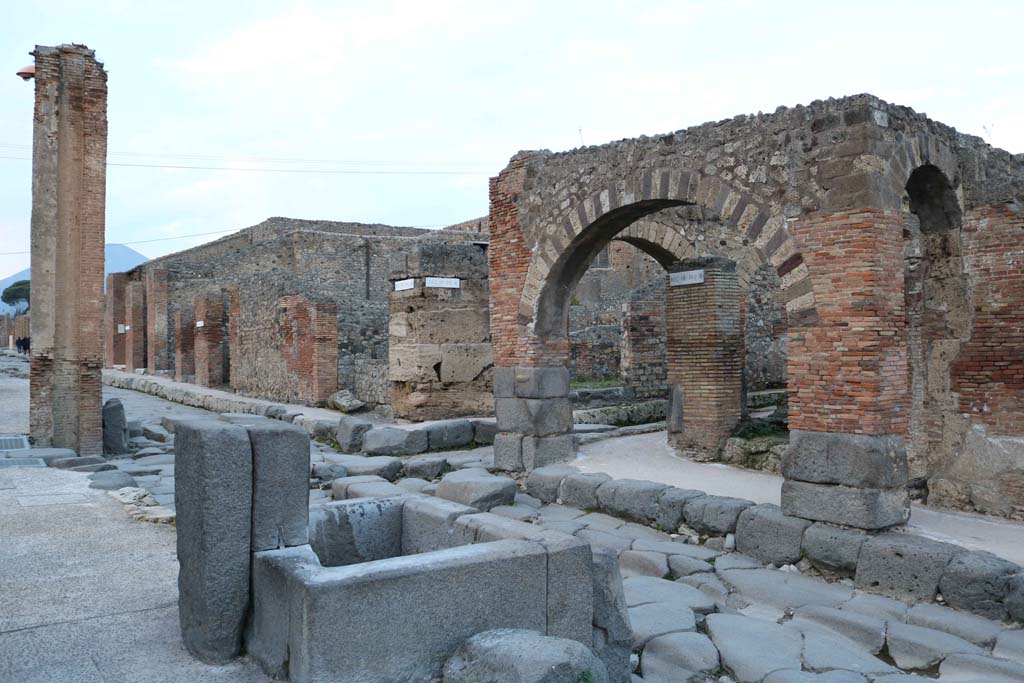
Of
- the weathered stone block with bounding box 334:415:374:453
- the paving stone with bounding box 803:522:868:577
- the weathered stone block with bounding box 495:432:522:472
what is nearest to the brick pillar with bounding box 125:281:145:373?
the weathered stone block with bounding box 334:415:374:453

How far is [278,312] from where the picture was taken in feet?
56.7

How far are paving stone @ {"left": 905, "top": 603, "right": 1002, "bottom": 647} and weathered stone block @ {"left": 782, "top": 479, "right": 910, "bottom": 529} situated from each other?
2.66 feet

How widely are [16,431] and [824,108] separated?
38.4ft

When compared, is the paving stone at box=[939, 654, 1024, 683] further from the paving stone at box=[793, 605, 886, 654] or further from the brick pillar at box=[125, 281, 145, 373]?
the brick pillar at box=[125, 281, 145, 373]

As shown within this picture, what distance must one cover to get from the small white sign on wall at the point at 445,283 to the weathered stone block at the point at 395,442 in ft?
9.18

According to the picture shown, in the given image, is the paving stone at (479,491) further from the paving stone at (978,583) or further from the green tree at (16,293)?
the green tree at (16,293)

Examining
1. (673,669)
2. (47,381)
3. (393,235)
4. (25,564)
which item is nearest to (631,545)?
(673,669)

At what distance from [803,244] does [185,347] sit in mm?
20823

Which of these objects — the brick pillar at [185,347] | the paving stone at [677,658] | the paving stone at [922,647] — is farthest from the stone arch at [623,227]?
the brick pillar at [185,347]

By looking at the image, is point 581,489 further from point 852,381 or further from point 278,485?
point 278,485

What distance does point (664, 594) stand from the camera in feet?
18.9

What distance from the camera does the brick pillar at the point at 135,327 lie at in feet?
95.0

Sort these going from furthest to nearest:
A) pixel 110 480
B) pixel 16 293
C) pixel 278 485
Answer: pixel 16 293
pixel 110 480
pixel 278 485

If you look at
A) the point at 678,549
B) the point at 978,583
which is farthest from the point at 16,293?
the point at 978,583
